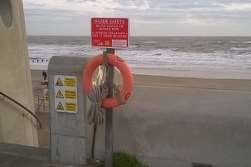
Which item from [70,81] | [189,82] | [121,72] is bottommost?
[189,82]

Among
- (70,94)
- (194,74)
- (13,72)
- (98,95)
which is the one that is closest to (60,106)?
(70,94)

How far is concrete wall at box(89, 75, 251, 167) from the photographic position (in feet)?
17.9

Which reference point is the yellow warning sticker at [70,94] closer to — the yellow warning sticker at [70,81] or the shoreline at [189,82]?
the yellow warning sticker at [70,81]

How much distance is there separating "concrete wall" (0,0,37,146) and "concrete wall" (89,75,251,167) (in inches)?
84.3

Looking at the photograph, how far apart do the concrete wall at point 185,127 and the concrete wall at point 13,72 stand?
2142mm

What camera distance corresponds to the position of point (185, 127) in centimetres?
561

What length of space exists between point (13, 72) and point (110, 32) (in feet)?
9.77

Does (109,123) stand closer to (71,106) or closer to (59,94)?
(71,106)

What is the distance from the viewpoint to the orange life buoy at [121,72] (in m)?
5.11

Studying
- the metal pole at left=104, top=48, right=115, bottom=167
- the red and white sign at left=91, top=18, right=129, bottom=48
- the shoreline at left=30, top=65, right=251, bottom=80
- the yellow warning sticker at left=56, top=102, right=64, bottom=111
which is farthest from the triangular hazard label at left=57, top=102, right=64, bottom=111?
the shoreline at left=30, top=65, right=251, bottom=80

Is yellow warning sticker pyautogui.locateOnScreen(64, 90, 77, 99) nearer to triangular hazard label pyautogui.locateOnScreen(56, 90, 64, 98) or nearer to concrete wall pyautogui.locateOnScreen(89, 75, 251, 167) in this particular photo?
triangular hazard label pyautogui.locateOnScreen(56, 90, 64, 98)

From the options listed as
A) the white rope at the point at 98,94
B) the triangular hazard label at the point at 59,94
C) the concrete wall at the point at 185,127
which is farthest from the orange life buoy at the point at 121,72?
the concrete wall at the point at 185,127

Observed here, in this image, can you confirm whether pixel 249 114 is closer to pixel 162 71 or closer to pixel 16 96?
pixel 16 96

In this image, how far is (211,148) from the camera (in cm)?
554
